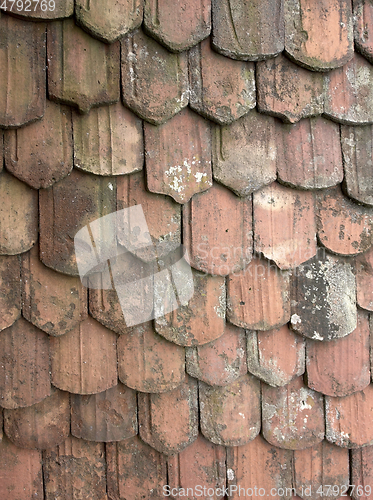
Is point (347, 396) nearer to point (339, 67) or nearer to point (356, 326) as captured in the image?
point (356, 326)

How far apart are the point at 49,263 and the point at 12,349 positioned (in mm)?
279

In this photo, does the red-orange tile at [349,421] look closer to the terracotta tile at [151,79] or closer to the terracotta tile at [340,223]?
the terracotta tile at [340,223]

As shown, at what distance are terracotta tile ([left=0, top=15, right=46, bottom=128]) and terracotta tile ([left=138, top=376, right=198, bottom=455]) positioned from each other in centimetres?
88

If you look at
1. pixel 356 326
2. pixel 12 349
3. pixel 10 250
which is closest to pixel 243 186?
pixel 356 326

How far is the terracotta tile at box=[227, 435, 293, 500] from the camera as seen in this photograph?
129 centimetres

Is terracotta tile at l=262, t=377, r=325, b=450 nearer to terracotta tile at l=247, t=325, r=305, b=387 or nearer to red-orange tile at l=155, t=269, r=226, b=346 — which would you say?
terracotta tile at l=247, t=325, r=305, b=387

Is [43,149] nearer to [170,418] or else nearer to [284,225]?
[284,225]

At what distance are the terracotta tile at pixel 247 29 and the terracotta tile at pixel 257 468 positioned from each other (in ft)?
3.82

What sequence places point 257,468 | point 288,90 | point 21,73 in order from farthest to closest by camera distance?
1. point 257,468
2. point 288,90
3. point 21,73

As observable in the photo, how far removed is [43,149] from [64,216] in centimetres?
19

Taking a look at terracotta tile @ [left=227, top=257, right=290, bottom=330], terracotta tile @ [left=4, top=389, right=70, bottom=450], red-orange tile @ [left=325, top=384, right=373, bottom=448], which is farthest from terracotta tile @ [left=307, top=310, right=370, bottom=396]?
terracotta tile @ [left=4, top=389, right=70, bottom=450]

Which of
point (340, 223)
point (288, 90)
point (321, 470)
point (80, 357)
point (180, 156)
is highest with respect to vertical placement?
point (288, 90)

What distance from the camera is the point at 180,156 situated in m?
1.15

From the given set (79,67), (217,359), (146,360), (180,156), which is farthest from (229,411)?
(79,67)
